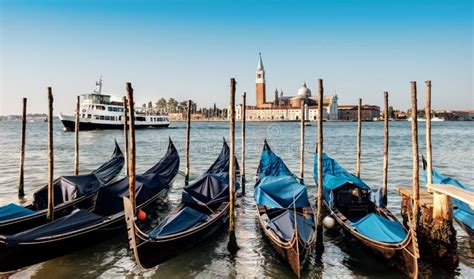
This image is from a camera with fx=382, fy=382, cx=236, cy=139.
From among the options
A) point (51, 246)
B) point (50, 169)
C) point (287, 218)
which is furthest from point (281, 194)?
point (50, 169)

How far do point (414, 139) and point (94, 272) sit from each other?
6574 mm

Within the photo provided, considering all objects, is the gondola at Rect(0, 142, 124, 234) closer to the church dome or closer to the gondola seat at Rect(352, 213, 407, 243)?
the gondola seat at Rect(352, 213, 407, 243)

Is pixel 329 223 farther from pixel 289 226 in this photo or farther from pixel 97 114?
pixel 97 114

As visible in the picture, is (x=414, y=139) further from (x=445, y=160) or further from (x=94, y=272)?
(x=445, y=160)

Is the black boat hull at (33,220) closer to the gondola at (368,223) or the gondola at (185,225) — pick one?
the gondola at (185,225)

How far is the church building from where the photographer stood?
11138cm

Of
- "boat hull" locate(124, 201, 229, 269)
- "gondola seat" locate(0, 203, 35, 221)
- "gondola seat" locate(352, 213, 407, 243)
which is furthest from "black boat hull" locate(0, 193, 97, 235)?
"gondola seat" locate(352, 213, 407, 243)

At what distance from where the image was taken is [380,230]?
266 inches

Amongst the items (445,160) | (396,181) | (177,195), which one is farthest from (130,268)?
(445,160)

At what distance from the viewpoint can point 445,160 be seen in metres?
21.8

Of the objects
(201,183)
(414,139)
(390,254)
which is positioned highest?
(414,139)

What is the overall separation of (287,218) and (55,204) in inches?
212

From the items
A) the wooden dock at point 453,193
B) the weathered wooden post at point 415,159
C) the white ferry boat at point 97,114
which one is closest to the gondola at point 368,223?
the weathered wooden post at point 415,159

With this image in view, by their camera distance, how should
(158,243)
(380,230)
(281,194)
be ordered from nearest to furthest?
(158,243) < (380,230) < (281,194)
